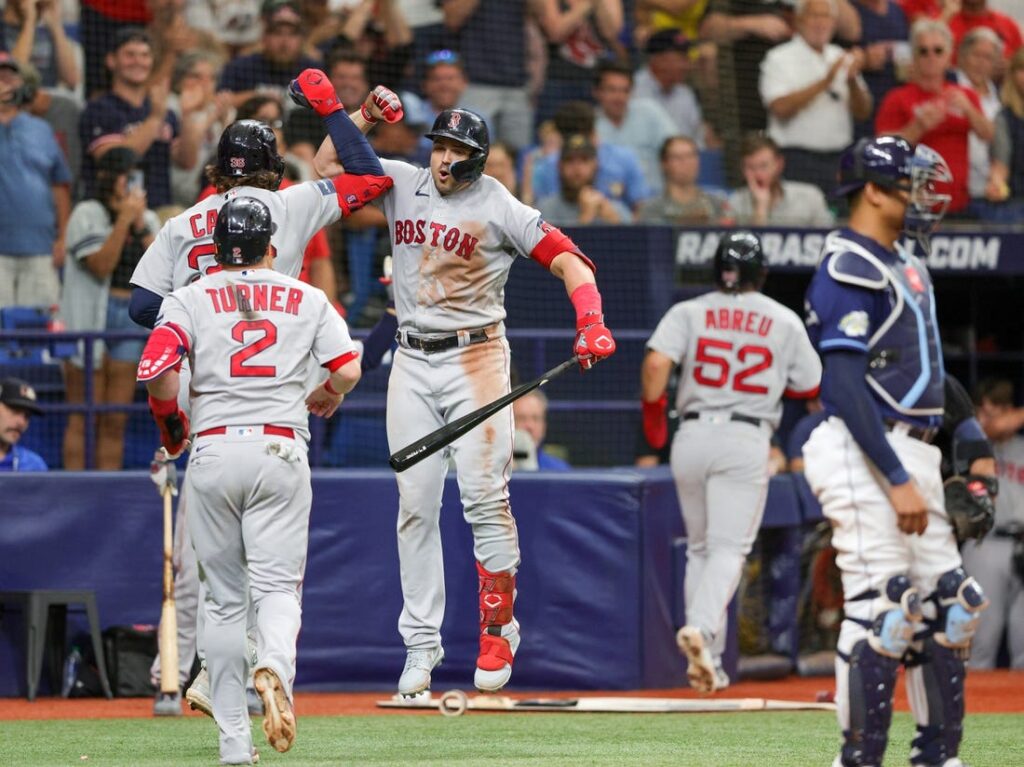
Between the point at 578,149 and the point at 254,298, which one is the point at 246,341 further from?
the point at 578,149

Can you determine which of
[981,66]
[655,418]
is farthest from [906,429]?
[981,66]

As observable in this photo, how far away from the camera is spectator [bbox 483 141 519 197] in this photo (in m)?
13.1

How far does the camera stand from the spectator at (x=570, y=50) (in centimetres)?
1501

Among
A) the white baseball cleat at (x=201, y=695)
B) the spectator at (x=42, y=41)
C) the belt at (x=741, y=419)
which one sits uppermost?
the spectator at (x=42, y=41)

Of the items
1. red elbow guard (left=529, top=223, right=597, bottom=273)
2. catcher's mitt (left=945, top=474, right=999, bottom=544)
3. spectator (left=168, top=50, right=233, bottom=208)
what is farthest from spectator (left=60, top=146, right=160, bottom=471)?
catcher's mitt (left=945, top=474, right=999, bottom=544)

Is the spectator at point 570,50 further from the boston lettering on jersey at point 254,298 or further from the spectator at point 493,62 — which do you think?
the boston lettering on jersey at point 254,298

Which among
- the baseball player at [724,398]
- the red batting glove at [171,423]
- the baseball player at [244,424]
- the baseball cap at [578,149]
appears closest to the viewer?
the baseball player at [244,424]

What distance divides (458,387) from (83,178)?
6.06 m

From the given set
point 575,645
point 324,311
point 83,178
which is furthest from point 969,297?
point 324,311

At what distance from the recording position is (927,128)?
14156mm

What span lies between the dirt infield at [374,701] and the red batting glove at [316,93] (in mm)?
3673

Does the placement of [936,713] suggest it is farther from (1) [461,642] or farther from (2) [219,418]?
(1) [461,642]

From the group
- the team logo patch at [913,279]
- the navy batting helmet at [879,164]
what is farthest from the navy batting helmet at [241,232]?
the team logo patch at [913,279]

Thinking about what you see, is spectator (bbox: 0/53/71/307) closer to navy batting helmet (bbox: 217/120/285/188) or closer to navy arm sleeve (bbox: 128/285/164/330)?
navy arm sleeve (bbox: 128/285/164/330)
